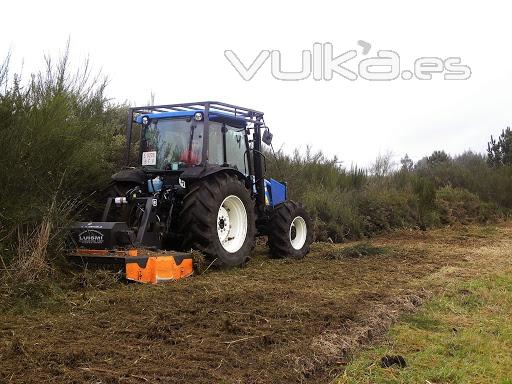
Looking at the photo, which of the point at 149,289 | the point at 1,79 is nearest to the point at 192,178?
the point at 149,289

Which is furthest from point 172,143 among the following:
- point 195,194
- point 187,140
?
point 195,194

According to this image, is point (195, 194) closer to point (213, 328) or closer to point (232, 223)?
point (232, 223)

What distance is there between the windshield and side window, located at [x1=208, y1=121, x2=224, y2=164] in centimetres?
22

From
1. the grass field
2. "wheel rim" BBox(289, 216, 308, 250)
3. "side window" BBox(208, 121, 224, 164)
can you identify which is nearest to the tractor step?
"side window" BBox(208, 121, 224, 164)

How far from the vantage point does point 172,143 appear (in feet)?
24.9

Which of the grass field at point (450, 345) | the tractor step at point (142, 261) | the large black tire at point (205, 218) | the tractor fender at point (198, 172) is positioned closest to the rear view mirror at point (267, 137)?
the tractor fender at point (198, 172)

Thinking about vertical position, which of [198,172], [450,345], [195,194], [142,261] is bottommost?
[450,345]

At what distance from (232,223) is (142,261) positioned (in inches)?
78.0

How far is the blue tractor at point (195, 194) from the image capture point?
6.55 metres

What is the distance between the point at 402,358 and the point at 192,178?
12.5 feet

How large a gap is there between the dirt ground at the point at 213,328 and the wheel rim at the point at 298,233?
6.61ft

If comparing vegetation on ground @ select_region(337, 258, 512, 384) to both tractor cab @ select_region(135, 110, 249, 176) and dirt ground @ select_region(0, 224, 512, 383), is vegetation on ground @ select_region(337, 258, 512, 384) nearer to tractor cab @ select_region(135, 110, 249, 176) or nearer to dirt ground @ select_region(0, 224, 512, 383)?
dirt ground @ select_region(0, 224, 512, 383)

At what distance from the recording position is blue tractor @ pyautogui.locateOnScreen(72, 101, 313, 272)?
6.55m

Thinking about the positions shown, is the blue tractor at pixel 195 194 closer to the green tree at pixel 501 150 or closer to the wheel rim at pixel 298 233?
the wheel rim at pixel 298 233
